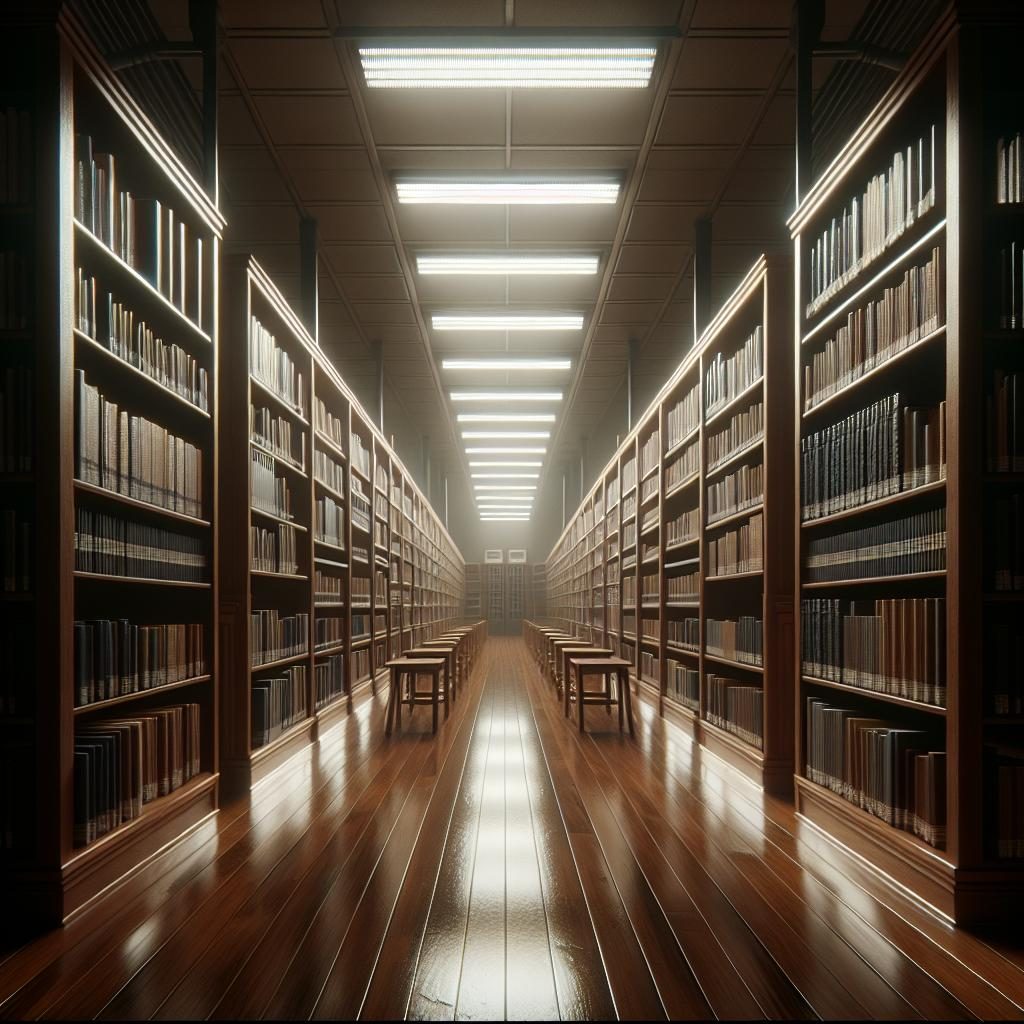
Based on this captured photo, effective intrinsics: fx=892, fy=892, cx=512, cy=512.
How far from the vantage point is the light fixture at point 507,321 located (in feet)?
30.5

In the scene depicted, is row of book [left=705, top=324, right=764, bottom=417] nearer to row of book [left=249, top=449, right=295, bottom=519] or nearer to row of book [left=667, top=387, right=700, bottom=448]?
row of book [left=667, top=387, right=700, bottom=448]

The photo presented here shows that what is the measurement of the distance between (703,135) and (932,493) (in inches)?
143

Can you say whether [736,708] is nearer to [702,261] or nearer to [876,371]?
[876,371]

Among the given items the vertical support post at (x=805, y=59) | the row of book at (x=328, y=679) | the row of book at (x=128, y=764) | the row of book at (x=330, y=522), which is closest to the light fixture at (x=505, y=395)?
the row of book at (x=330, y=522)

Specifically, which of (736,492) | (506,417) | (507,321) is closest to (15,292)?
(736,492)

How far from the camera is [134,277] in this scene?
3211 mm

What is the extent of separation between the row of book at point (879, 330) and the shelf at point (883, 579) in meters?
0.77

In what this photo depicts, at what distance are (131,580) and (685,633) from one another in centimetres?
454

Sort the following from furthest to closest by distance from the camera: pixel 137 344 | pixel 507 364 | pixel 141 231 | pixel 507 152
→ pixel 507 364 < pixel 507 152 < pixel 141 231 < pixel 137 344

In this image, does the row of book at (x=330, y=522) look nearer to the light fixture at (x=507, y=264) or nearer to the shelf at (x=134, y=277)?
the light fixture at (x=507, y=264)

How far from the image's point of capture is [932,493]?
117 inches

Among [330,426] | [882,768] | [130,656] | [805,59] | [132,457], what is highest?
[805,59]

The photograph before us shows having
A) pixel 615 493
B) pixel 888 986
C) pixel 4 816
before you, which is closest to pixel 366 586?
pixel 615 493

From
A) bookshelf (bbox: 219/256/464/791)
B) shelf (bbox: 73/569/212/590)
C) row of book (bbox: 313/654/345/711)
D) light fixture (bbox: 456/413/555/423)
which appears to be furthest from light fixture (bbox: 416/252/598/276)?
light fixture (bbox: 456/413/555/423)
